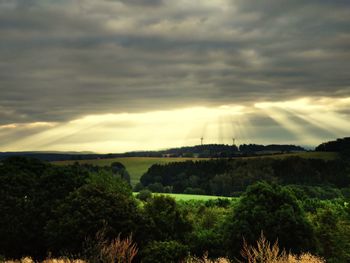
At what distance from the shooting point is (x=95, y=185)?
76.1m

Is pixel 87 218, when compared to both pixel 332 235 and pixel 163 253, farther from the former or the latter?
pixel 332 235

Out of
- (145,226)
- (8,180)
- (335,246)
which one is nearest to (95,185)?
(145,226)

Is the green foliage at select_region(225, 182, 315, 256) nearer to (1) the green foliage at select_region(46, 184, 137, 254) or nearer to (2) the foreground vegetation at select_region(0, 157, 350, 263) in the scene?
(2) the foreground vegetation at select_region(0, 157, 350, 263)

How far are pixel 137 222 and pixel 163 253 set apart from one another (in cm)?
820

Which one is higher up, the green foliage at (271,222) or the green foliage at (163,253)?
the green foliage at (271,222)

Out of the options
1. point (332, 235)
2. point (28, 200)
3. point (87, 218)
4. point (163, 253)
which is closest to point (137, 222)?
point (87, 218)

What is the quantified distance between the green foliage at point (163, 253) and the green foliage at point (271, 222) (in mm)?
7476

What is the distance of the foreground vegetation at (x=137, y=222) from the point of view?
2689 inches

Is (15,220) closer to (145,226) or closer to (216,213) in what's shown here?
(145,226)

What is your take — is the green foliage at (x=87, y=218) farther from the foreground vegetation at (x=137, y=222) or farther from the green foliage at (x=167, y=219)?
the green foliage at (x=167, y=219)

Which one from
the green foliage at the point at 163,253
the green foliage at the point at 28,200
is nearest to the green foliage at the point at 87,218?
the green foliage at the point at 28,200

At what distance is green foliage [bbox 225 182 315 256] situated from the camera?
6850 centimetres

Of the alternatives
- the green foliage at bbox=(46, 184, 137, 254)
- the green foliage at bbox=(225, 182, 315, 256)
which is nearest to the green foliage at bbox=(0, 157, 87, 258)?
the green foliage at bbox=(46, 184, 137, 254)

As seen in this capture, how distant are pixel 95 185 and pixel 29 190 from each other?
12.7 m
